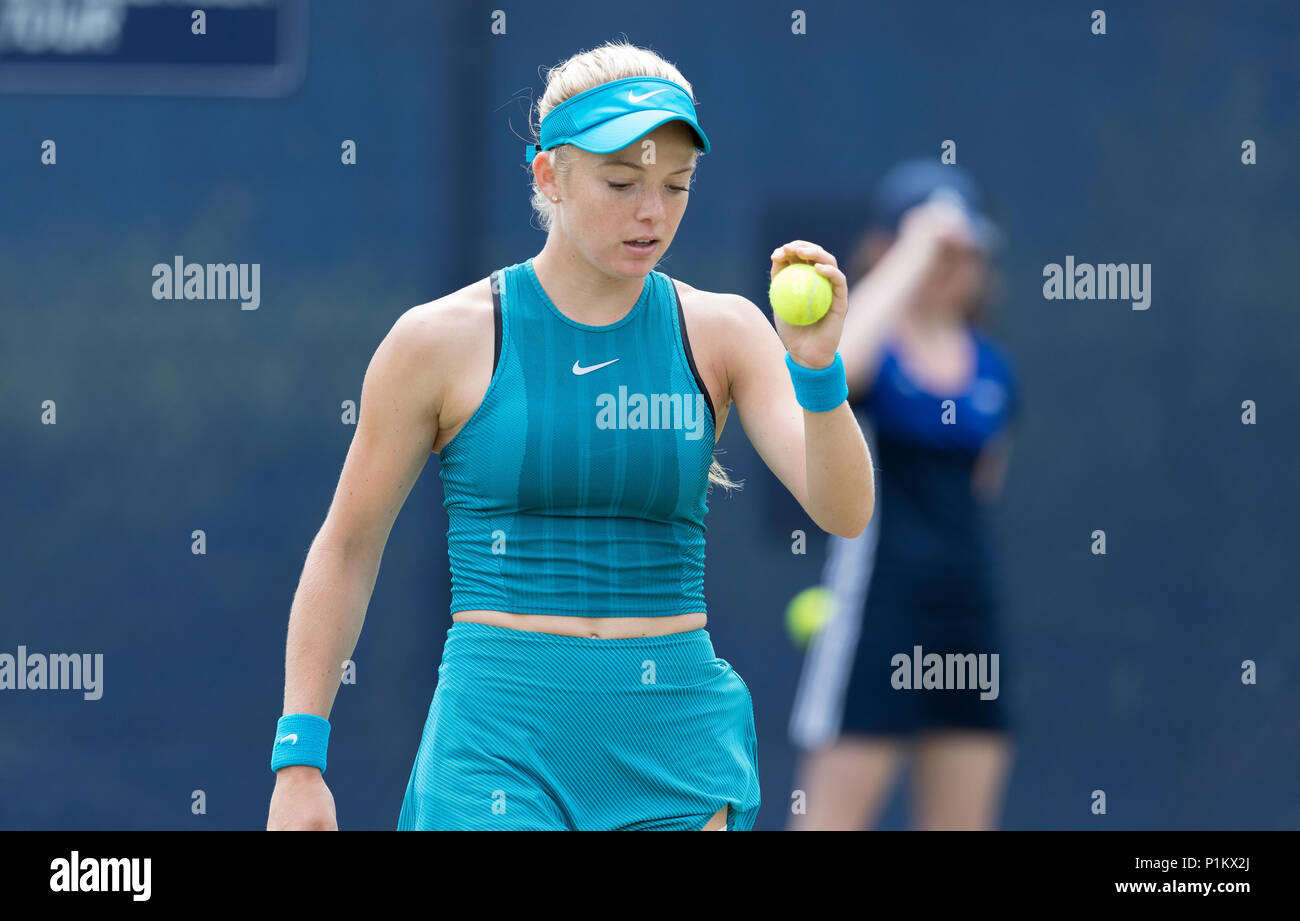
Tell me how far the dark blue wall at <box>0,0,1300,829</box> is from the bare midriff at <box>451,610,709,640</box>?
7.11 ft

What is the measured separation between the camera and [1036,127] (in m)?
4.32

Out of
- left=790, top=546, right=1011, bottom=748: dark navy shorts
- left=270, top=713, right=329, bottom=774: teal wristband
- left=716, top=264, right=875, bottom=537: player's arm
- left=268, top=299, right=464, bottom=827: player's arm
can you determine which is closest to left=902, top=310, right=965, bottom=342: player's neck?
left=790, top=546, right=1011, bottom=748: dark navy shorts

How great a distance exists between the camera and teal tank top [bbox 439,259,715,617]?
2066 millimetres

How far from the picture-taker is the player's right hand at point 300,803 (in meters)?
2.13

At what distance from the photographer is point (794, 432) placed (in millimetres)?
2117

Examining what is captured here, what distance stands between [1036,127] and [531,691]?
2800 mm

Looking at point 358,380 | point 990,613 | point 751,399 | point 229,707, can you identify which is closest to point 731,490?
point 990,613

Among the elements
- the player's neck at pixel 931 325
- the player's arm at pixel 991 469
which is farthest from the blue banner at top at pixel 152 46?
the player's arm at pixel 991 469

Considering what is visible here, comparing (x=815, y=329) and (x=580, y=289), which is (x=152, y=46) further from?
(x=815, y=329)

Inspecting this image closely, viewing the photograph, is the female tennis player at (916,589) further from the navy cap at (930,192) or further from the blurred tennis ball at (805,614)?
the navy cap at (930,192)

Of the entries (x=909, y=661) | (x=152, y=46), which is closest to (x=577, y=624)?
(x=909, y=661)

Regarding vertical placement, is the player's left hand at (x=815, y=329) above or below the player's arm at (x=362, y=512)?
above

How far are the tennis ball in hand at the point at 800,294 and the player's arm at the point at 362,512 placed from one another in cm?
43

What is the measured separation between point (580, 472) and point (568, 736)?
341mm
